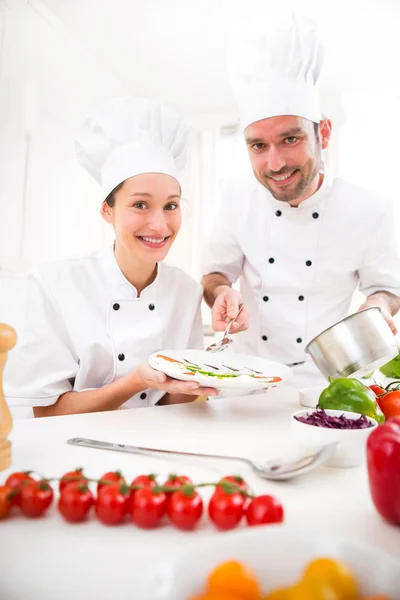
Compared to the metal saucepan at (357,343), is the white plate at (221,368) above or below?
below

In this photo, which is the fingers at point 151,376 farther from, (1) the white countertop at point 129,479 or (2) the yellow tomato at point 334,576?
(2) the yellow tomato at point 334,576

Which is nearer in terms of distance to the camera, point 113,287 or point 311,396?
point 311,396

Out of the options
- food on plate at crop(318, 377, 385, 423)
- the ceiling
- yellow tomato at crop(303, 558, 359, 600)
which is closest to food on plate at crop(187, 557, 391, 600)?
yellow tomato at crop(303, 558, 359, 600)

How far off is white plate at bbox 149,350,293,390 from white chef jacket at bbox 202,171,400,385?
0.53 meters

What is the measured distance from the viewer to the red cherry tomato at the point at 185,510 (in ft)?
2.27

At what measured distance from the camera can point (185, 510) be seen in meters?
0.69

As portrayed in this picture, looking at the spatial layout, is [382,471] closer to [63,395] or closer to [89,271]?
[63,395]

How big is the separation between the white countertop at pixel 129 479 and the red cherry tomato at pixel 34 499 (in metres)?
0.02

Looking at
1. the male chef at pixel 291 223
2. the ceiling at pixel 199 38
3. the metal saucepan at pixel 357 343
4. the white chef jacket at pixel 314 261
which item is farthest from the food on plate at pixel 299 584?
the ceiling at pixel 199 38

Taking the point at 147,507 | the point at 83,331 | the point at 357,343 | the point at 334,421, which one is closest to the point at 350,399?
the point at 334,421

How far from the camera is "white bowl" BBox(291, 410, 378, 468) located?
96 cm

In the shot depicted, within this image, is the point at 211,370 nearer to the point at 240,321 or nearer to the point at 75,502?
the point at 240,321

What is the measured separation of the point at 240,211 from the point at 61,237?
1.98m

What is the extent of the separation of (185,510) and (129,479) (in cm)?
21
